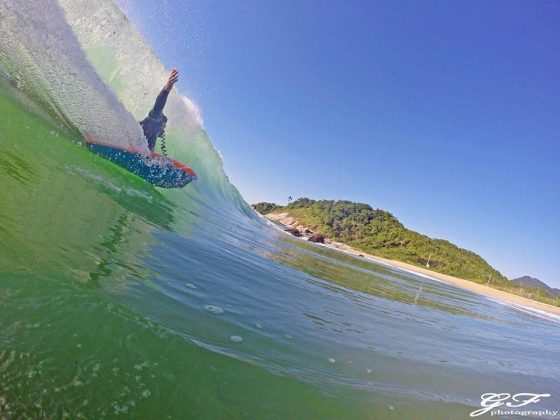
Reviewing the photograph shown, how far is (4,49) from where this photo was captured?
1214 cm

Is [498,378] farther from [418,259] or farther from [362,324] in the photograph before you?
[418,259]

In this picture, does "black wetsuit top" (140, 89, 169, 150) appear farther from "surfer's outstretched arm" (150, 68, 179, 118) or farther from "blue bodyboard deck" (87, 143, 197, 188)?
"blue bodyboard deck" (87, 143, 197, 188)

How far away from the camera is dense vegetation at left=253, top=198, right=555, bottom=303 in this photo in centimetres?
7769

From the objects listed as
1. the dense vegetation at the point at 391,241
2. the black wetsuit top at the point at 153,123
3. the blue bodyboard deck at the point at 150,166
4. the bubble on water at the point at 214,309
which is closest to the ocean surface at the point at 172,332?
the bubble on water at the point at 214,309

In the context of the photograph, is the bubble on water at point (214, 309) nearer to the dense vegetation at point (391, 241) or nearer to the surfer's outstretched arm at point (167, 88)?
the surfer's outstretched arm at point (167, 88)

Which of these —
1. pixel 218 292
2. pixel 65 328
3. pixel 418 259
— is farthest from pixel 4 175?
pixel 418 259

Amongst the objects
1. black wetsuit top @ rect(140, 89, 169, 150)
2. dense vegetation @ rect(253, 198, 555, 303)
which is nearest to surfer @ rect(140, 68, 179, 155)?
black wetsuit top @ rect(140, 89, 169, 150)

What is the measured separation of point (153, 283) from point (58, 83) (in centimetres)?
1190

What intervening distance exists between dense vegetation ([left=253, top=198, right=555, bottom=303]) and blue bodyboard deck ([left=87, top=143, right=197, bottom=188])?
63.5 m

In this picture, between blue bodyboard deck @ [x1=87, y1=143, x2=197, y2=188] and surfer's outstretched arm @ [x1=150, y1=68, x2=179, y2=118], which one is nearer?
blue bodyboard deck @ [x1=87, y1=143, x2=197, y2=188]

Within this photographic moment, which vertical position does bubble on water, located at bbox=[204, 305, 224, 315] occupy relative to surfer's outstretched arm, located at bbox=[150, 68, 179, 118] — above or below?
below

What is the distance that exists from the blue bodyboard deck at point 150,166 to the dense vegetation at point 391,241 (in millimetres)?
63461

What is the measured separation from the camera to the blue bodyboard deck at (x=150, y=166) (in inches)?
557

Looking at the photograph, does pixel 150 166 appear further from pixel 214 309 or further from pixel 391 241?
pixel 391 241
